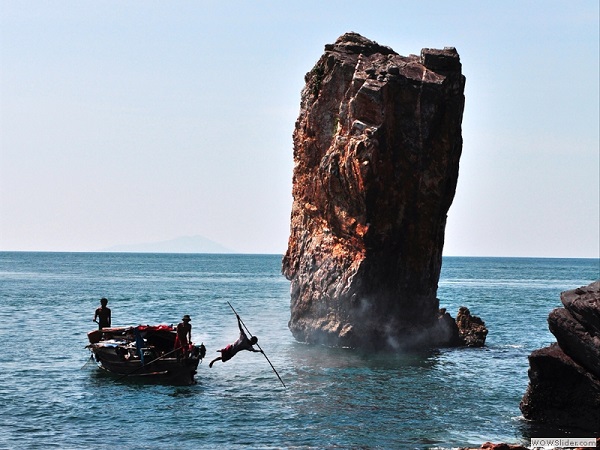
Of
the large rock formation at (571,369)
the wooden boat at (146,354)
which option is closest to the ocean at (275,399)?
the wooden boat at (146,354)

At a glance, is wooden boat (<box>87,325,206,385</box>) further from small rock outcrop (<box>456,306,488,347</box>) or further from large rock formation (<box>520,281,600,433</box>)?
small rock outcrop (<box>456,306,488,347</box>)

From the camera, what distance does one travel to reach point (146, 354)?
128ft

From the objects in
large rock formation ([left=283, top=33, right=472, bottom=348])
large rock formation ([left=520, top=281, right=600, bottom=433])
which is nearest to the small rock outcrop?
large rock formation ([left=283, top=33, right=472, bottom=348])

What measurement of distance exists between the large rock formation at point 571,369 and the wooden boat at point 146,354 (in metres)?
14.5

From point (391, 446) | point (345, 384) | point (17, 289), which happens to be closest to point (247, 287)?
point (17, 289)

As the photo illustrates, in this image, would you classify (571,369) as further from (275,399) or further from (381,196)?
(381,196)

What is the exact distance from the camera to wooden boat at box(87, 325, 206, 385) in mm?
37688

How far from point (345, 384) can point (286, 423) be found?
7.19 m

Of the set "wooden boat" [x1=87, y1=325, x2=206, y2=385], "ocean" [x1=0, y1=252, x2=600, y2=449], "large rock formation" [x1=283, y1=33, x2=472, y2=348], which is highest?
"large rock formation" [x1=283, y1=33, x2=472, y2=348]

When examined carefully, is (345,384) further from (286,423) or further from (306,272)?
(306,272)

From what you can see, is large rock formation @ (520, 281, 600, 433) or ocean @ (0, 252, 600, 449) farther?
ocean @ (0, 252, 600, 449)

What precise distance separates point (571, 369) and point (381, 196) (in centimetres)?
1897

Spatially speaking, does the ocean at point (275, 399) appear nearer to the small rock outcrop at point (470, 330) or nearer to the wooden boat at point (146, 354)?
the wooden boat at point (146, 354)

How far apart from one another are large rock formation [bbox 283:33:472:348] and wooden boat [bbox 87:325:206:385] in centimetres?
959
